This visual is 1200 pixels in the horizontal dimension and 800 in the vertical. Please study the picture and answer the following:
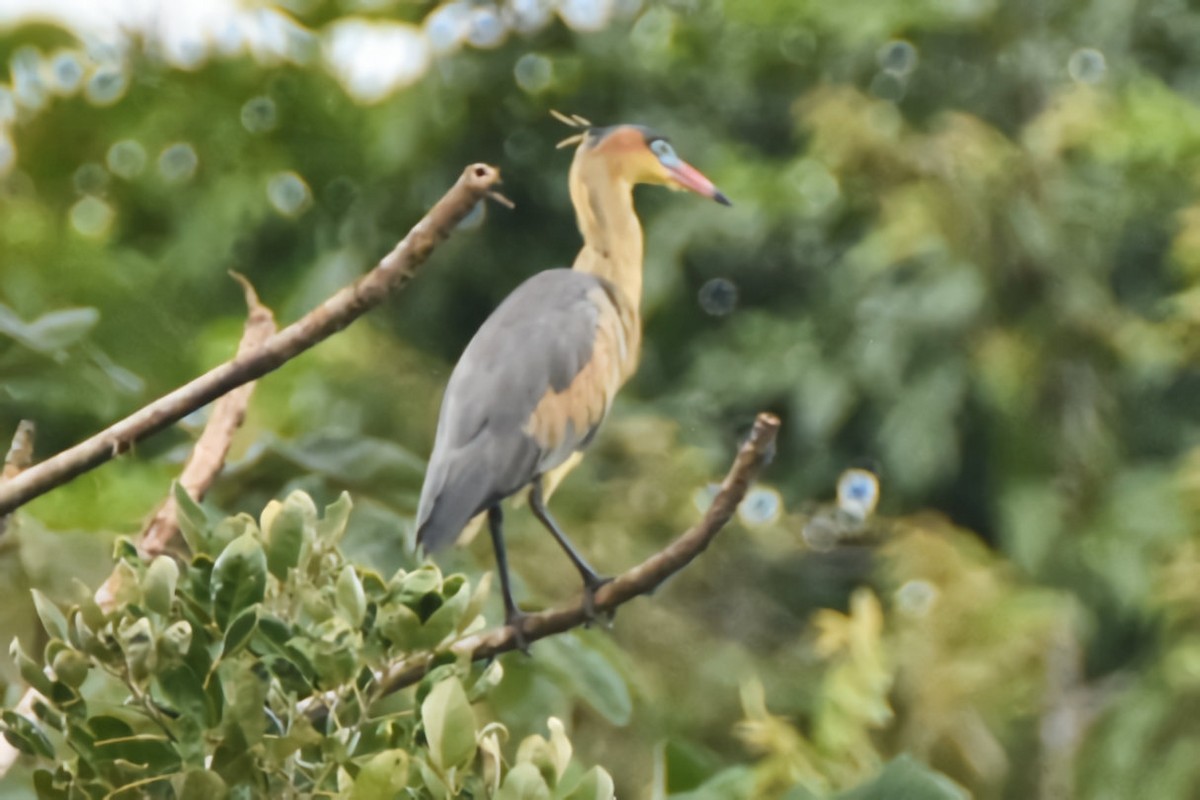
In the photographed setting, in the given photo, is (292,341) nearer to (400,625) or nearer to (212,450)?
(400,625)

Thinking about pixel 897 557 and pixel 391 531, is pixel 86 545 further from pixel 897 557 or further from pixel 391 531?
pixel 897 557

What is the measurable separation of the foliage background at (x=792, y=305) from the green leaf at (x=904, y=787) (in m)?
0.43

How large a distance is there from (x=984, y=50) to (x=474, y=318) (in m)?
0.98

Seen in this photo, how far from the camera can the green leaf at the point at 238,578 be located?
0.56 meters

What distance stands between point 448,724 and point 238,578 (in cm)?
8

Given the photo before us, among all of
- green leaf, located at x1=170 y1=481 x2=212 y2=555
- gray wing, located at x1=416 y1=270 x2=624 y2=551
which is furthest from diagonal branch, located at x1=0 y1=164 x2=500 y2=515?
gray wing, located at x1=416 y1=270 x2=624 y2=551

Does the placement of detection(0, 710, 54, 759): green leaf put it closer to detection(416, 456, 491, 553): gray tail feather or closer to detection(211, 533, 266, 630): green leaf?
detection(211, 533, 266, 630): green leaf

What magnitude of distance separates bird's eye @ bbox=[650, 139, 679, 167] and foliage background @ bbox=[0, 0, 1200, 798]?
341 mm

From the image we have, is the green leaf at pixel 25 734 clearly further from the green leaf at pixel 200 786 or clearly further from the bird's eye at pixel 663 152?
the bird's eye at pixel 663 152

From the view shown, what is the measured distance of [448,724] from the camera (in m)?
0.56

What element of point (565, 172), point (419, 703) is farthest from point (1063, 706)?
point (419, 703)

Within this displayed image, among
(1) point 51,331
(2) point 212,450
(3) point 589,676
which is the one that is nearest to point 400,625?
(2) point 212,450

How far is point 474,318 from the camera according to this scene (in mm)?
1574

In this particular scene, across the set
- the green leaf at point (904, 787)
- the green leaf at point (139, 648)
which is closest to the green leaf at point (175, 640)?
the green leaf at point (139, 648)
